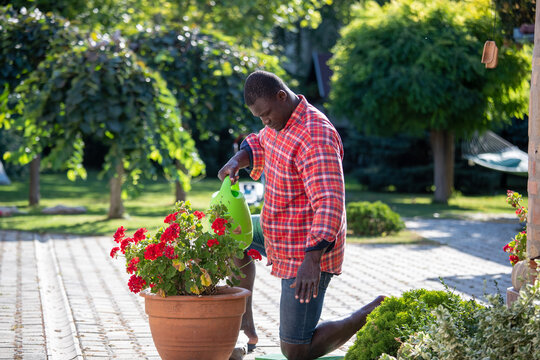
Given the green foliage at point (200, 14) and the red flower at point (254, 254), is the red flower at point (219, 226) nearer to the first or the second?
the red flower at point (254, 254)

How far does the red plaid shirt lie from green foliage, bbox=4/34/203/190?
7706 mm

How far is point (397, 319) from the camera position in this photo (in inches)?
152

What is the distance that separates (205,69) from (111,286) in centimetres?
762

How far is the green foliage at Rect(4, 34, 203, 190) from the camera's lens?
1197 cm

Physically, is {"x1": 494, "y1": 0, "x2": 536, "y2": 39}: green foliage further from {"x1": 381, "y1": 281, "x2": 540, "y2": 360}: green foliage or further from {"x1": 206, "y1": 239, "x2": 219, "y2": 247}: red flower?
{"x1": 381, "y1": 281, "x2": 540, "y2": 360}: green foliage

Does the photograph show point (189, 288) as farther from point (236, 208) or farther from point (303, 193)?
point (303, 193)

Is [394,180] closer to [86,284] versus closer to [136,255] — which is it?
[86,284]

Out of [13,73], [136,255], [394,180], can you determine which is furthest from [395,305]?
[394,180]

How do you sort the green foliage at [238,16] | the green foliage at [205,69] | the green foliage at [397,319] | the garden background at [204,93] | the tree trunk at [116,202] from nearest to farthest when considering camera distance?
the green foliage at [397,319] → the garden background at [204,93] → the green foliage at [205,69] → the tree trunk at [116,202] → the green foliage at [238,16]

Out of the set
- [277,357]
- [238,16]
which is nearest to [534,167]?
[277,357]

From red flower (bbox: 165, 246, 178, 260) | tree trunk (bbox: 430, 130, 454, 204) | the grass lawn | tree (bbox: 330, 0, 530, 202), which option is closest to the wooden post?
red flower (bbox: 165, 246, 178, 260)

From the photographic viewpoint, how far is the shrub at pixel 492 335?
3.01 meters

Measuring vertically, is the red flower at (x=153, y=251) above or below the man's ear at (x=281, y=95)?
below

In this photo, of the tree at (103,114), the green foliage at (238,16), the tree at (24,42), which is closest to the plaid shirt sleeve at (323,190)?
the tree at (103,114)
